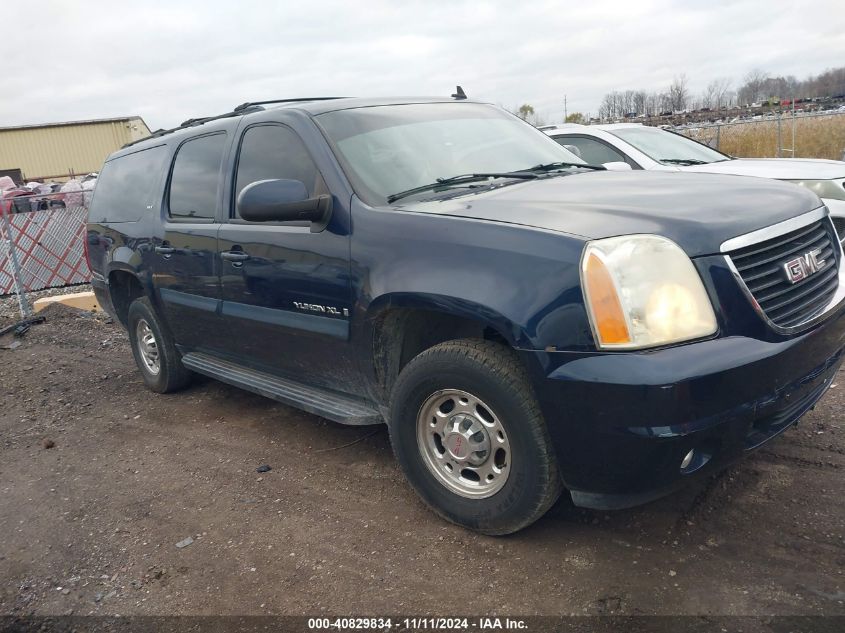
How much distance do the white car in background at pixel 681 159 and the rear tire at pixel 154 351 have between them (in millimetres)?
3776

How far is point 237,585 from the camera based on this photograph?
9.43ft

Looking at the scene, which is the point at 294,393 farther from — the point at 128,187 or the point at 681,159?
the point at 681,159

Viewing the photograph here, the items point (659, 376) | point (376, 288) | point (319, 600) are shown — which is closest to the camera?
point (659, 376)

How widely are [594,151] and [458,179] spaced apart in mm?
4113

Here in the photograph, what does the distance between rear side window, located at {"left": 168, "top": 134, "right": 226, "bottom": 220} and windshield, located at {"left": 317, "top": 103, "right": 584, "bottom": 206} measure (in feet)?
3.21

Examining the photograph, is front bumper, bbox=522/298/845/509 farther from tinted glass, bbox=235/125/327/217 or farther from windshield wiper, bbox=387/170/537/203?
tinted glass, bbox=235/125/327/217

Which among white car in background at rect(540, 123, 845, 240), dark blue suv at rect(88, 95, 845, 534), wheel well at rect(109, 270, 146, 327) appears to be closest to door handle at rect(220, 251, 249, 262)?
dark blue suv at rect(88, 95, 845, 534)

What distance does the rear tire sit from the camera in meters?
5.15

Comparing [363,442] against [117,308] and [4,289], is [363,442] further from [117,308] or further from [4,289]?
[4,289]

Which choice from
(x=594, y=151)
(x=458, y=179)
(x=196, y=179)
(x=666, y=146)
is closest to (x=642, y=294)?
(x=458, y=179)

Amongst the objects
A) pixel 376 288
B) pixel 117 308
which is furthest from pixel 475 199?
pixel 117 308

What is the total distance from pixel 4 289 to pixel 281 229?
9.57 metres

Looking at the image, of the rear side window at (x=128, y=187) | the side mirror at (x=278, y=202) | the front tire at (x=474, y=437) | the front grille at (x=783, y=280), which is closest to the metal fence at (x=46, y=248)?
the rear side window at (x=128, y=187)

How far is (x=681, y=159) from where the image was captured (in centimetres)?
721
